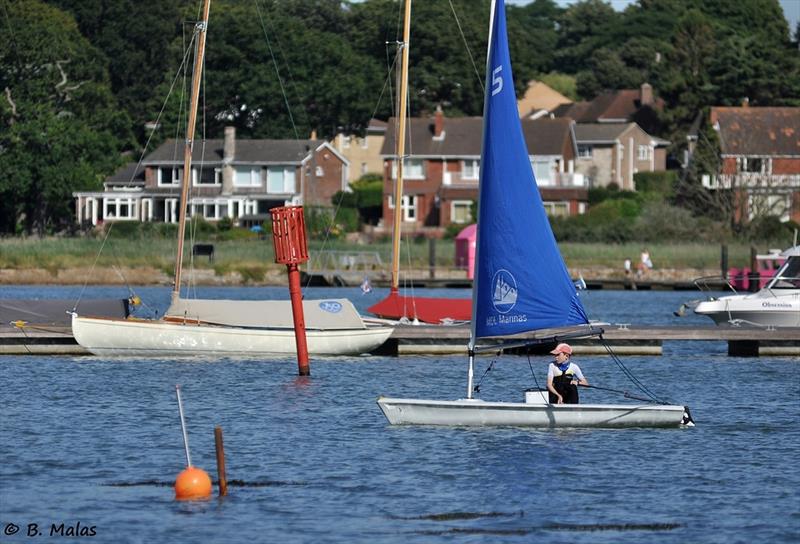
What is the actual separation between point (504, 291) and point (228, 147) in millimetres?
92134

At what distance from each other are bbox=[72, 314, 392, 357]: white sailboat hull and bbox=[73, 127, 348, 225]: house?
2856 inches

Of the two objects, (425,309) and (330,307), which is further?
(425,309)

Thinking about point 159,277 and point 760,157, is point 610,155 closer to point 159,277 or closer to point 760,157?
point 760,157

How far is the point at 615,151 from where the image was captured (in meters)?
127

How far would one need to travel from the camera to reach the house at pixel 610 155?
128 meters

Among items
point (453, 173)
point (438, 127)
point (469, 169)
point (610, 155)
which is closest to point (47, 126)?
point (438, 127)

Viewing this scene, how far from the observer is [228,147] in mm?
118938

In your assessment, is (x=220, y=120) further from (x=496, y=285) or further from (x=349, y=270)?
(x=496, y=285)

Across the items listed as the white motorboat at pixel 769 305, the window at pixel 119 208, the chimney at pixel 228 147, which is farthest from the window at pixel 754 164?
the white motorboat at pixel 769 305

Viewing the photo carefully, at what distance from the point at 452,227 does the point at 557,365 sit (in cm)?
7915

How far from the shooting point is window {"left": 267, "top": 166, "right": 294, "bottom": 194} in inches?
4710

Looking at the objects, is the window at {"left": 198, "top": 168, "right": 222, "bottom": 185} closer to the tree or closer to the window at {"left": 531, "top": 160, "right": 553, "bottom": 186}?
the tree

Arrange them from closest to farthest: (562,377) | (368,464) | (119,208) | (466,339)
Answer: (368,464) < (562,377) < (466,339) < (119,208)

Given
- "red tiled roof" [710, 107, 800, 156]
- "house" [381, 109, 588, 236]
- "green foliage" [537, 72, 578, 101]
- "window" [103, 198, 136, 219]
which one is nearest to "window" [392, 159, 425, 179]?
"house" [381, 109, 588, 236]
